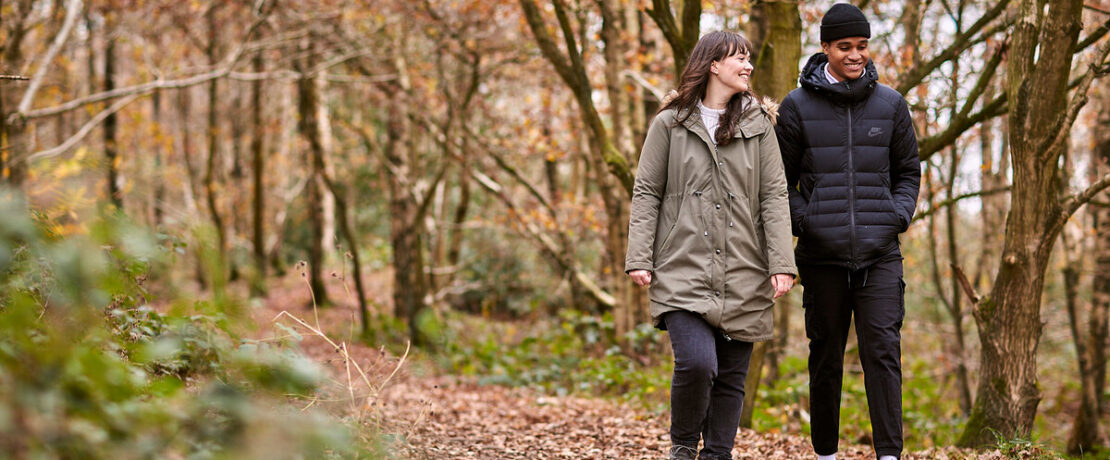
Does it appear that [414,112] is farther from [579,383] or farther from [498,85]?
[579,383]

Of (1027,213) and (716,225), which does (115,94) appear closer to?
(716,225)

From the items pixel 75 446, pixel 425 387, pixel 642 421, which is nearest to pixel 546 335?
pixel 425 387

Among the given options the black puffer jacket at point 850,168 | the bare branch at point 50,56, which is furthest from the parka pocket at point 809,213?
the bare branch at point 50,56

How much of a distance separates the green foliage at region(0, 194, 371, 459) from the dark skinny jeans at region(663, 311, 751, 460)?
54.4 inches

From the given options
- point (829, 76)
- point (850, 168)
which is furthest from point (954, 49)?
point (850, 168)

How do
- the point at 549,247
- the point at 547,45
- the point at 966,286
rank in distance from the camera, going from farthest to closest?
the point at 549,247
the point at 547,45
the point at 966,286

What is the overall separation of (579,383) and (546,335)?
332 cm

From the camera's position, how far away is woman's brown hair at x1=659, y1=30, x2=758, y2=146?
12.0 ft

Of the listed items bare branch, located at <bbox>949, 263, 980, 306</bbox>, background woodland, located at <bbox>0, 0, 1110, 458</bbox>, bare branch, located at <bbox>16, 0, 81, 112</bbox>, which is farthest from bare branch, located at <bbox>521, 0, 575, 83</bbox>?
bare branch, located at <bbox>16, 0, 81, 112</bbox>

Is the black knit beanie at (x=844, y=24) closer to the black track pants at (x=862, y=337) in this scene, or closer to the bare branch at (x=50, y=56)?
the black track pants at (x=862, y=337)

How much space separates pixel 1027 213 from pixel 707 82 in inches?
83.5

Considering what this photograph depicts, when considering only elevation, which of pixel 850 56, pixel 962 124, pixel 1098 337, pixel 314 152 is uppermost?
pixel 850 56

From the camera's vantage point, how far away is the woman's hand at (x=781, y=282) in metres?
3.54

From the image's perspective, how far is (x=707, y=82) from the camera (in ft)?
12.4
